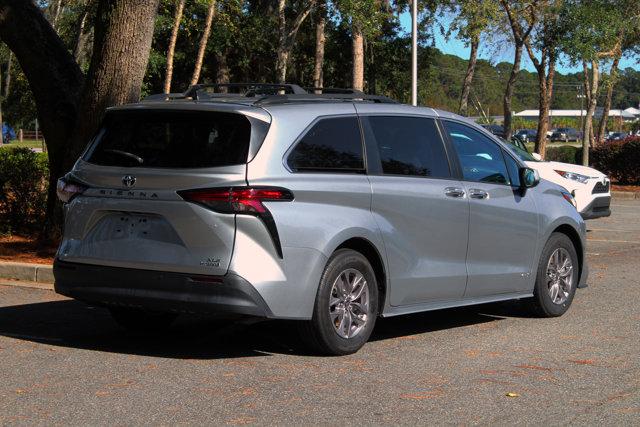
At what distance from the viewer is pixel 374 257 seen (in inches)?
309

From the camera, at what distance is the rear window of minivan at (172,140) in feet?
23.5

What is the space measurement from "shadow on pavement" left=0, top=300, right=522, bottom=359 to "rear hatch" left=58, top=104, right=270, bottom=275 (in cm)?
84

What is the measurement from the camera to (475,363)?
24.6 feet

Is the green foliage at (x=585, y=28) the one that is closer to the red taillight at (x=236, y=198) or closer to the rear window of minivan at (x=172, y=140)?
the rear window of minivan at (x=172, y=140)

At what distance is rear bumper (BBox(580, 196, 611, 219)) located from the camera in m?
17.4

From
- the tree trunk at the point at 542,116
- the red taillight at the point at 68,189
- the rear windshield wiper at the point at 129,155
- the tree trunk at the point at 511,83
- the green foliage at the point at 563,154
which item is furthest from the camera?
the green foliage at the point at 563,154

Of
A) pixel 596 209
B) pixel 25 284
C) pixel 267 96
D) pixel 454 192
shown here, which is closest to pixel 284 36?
pixel 596 209

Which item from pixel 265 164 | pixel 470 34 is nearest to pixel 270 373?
pixel 265 164

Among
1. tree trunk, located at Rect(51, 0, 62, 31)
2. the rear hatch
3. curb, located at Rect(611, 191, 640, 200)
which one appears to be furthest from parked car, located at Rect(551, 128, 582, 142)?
the rear hatch

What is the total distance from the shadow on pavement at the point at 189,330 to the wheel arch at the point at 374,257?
62cm

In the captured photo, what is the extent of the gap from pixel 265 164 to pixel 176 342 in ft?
6.06

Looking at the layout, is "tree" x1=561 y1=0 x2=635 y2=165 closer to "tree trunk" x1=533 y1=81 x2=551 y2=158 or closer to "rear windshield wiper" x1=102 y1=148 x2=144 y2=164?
"tree trunk" x1=533 y1=81 x2=551 y2=158

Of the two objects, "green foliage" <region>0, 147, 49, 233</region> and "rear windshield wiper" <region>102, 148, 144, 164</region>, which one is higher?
"rear windshield wiper" <region>102, 148, 144, 164</region>

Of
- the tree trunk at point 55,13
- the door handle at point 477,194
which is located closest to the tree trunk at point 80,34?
the tree trunk at point 55,13
